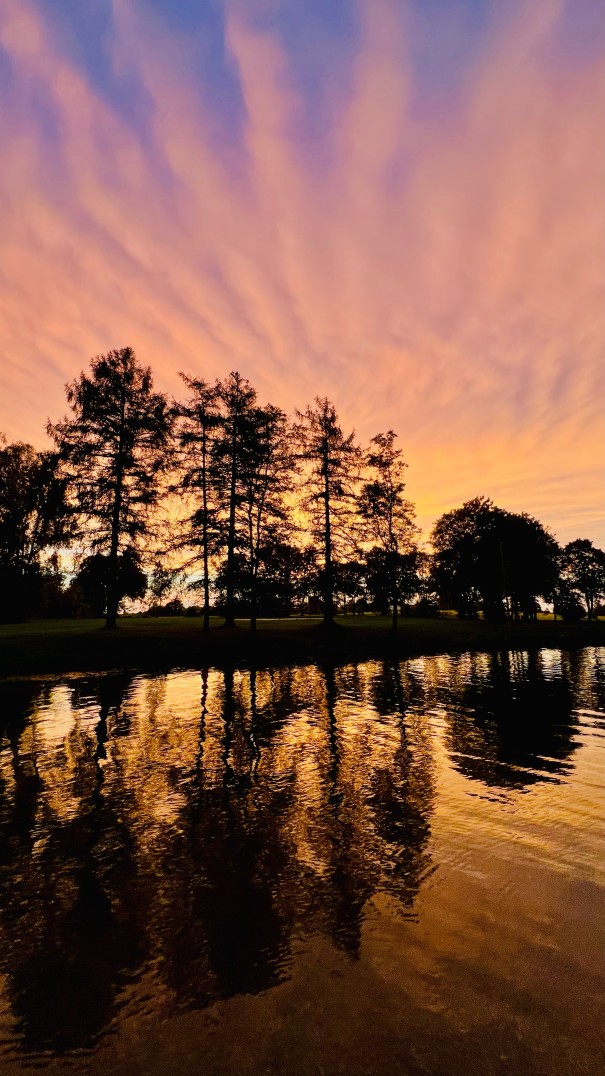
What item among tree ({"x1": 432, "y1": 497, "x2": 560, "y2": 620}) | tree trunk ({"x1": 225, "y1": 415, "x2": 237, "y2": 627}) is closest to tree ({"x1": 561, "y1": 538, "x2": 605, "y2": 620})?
tree ({"x1": 432, "y1": 497, "x2": 560, "y2": 620})

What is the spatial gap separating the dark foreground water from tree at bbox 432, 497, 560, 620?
5470 centimetres

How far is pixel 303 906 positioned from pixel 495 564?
2529 inches

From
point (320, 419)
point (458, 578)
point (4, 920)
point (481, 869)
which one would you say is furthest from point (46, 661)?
point (458, 578)

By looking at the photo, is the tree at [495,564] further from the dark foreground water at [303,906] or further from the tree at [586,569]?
the dark foreground water at [303,906]

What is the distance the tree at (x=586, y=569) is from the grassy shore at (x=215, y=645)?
235ft

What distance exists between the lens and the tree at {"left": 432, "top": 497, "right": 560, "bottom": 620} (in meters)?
63.6

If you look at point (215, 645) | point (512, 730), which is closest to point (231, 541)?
point (215, 645)

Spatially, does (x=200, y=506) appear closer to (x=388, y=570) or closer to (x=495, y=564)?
(x=388, y=570)

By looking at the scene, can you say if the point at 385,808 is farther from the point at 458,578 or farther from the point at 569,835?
the point at 458,578

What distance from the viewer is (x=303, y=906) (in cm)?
426

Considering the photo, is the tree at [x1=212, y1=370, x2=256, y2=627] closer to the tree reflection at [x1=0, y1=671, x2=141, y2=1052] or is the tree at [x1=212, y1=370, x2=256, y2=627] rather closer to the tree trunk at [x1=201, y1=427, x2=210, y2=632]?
the tree trunk at [x1=201, y1=427, x2=210, y2=632]

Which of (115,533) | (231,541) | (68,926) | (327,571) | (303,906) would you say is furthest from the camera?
(327,571)

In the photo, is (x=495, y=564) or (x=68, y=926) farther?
(x=495, y=564)

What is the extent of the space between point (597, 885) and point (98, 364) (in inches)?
1410
